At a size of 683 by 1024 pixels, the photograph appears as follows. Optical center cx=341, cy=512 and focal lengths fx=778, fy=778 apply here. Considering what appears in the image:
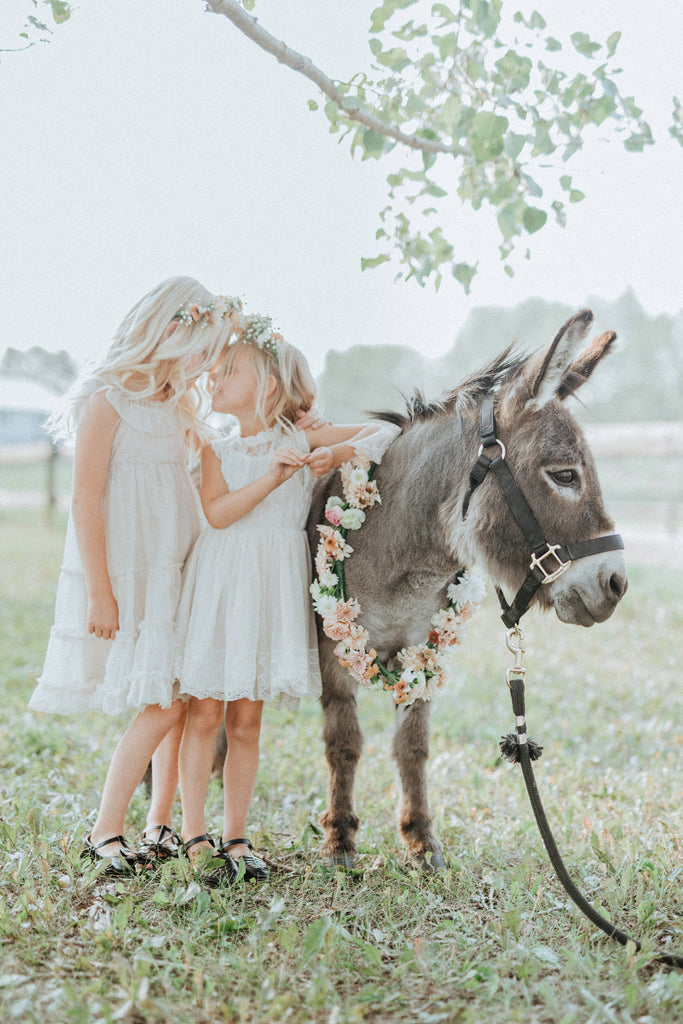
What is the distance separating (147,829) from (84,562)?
1.12 meters

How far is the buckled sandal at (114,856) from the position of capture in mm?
2615

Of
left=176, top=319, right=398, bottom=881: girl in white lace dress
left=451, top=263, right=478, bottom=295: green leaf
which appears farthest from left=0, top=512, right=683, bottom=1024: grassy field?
left=451, top=263, right=478, bottom=295: green leaf

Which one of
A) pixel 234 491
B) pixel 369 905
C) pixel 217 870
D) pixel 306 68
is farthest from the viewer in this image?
pixel 306 68

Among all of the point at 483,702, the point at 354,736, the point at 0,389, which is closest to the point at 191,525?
the point at 354,736

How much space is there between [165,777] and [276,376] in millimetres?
1632

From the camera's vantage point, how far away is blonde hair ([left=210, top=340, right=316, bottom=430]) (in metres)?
2.81

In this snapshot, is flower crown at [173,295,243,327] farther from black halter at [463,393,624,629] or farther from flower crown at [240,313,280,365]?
black halter at [463,393,624,629]

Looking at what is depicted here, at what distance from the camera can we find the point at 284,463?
263 cm

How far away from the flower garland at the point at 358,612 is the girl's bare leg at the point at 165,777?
74 cm

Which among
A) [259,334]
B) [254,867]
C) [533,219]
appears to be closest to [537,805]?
[254,867]

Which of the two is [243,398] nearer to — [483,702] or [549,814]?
[549,814]

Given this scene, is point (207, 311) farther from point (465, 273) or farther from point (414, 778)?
point (414, 778)

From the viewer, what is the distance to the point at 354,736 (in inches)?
117

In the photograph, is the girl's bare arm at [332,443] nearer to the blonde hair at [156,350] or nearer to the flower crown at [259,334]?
the flower crown at [259,334]
